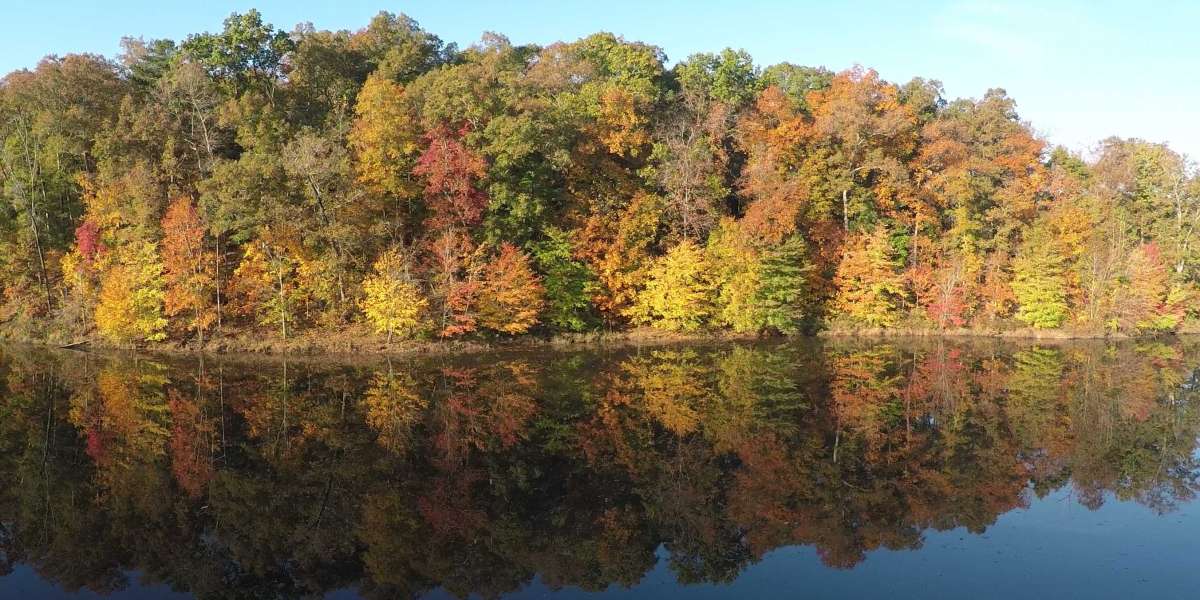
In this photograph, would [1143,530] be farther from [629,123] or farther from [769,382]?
[629,123]

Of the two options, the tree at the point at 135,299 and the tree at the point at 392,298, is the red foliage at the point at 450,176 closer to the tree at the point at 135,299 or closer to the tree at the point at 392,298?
the tree at the point at 392,298

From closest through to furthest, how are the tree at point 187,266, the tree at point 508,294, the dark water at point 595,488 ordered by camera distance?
the dark water at point 595,488
the tree at point 187,266
the tree at point 508,294

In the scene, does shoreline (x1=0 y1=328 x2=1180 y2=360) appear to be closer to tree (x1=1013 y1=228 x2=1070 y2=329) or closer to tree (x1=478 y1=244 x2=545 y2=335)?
tree (x1=1013 y1=228 x2=1070 y2=329)

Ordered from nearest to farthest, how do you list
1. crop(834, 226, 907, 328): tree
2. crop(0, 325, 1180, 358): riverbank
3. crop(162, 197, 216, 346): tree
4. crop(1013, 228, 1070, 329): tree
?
1. crop(0, 325, 1180, 358): riverbank
2. crop(162, 197, 216, 346): tree
3. crop(1013, 228, 1070, 329): tree
4. crop(834, 226, 907, 328): tree

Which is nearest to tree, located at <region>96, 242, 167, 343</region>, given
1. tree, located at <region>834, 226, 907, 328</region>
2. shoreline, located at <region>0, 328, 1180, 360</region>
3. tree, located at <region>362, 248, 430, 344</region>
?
shoreline, located at <region>0, 328, 1180, 360</region>

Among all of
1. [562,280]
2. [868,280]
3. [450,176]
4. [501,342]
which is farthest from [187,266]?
[868,280]

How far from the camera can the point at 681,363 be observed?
2794 centimetres

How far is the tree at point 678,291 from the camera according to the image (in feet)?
112

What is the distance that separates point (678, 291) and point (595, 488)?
2133 centimetres

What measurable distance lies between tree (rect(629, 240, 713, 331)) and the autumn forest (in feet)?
A: 0.50

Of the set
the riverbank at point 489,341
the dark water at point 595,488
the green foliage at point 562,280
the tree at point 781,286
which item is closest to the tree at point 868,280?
the riverbank at point 489,341

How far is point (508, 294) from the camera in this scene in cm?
3091

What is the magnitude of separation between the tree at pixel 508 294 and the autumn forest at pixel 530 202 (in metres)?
0.14

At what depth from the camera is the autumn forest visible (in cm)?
3106
